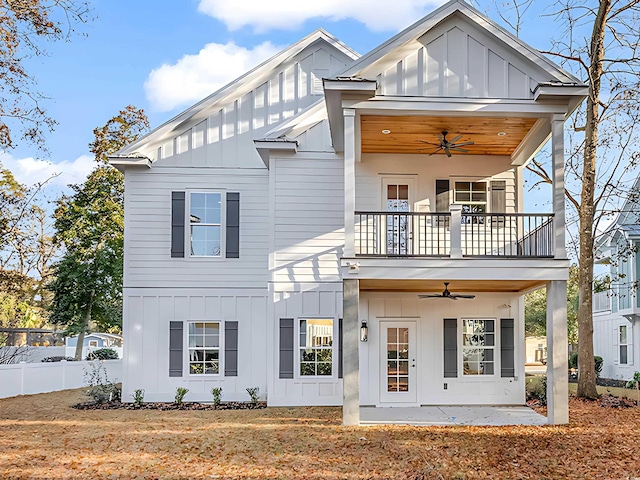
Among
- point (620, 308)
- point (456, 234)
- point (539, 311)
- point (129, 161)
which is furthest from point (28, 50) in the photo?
point (539, 311)

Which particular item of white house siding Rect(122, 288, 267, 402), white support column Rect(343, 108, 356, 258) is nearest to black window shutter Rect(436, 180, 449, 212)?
white support column Rect(343, 108, 356, 258)

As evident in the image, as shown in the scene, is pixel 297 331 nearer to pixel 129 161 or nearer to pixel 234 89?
pixel 129 161

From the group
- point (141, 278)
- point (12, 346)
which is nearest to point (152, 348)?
point (141, 278)

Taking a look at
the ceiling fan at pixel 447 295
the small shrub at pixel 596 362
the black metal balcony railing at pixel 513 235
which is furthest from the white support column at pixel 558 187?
the small shrub at pixel 596 362

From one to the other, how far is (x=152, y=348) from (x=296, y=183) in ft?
17.4

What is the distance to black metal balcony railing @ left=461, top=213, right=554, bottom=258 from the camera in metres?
12.3

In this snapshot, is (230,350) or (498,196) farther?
(230,350)

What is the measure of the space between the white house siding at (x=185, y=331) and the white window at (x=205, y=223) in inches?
39.6

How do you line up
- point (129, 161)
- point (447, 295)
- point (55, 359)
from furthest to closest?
point (55, 359), point (129, 161), point (447, 295)

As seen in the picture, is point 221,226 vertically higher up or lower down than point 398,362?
higher up

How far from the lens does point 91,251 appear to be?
23.2 m

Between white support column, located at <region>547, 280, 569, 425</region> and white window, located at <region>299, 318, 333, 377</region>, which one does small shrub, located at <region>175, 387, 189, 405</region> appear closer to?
white window, located at <region>299, 318, 333, 377</region>

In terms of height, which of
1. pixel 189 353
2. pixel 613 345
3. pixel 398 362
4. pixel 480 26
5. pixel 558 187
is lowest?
pixel 613 345

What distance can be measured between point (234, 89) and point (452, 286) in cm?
717
